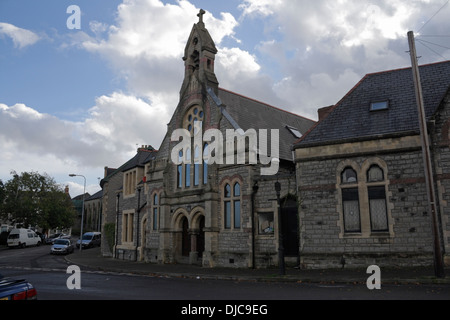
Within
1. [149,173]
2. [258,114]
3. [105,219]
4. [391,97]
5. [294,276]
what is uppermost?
[258,114]

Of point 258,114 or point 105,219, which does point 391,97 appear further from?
point 105,219

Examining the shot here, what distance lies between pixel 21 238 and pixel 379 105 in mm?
45851

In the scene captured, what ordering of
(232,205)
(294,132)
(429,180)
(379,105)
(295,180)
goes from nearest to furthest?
(429,180), (379,105), (295,180), (232,205), (294,132)

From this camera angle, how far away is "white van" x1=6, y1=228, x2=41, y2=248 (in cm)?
4731

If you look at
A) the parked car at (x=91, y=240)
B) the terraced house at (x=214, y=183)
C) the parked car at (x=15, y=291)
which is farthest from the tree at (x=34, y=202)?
the parked car at (x=15, y=291)

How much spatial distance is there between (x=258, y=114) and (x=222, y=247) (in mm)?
10134

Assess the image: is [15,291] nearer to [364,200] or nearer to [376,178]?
[364,200]

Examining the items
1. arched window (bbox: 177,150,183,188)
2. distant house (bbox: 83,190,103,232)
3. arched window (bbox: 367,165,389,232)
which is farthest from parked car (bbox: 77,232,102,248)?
arched window (bbox: 367,165,389,232)

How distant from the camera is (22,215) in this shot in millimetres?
55500

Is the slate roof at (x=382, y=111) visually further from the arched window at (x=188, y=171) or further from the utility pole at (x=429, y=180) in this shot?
the arched window at (x=188, y=171)

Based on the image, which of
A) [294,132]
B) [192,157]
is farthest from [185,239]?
[294,132]

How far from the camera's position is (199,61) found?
2662 cm

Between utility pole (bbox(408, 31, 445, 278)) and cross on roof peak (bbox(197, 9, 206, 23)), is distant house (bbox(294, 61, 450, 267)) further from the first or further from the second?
cross on roof peak (bbox(197, 9, 206, 23))
